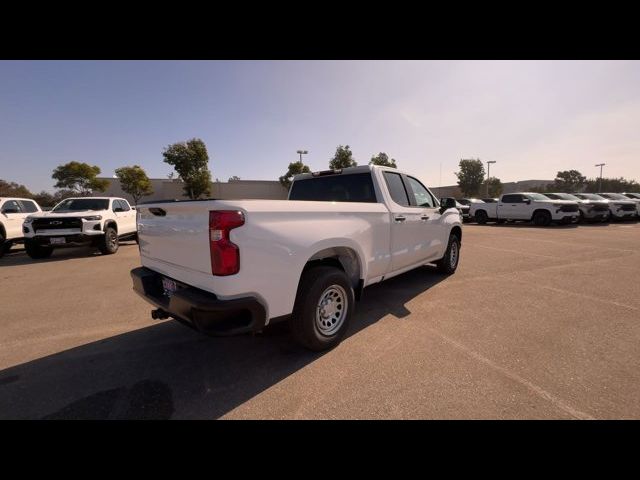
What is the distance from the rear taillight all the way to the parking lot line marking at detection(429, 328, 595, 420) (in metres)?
2.46

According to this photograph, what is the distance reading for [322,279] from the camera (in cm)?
276

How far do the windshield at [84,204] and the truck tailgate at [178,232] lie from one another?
8.28 m

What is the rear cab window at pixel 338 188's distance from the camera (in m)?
3.85

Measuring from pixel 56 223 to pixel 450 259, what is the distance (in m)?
10.4

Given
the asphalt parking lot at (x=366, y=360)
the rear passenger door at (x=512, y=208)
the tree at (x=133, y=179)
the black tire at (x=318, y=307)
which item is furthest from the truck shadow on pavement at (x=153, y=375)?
the tree at (x=133, y=179)

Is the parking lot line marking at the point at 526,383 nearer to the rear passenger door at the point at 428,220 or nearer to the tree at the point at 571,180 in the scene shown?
the rear passenger door at the point at 428,220

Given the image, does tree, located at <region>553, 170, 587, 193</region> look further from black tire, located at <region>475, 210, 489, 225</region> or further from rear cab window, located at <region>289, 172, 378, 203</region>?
rear cab window, located at <region>289, 172, 378, 203</region>

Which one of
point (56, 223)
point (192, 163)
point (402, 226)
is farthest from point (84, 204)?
point (192, 163)

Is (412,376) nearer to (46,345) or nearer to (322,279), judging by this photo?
(322,279)

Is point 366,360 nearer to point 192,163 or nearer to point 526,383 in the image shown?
point 526,383

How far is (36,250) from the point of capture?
8352 mm

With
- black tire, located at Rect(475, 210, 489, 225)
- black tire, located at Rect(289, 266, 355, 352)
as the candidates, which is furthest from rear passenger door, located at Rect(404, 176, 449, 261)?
black tire, located at Rect(475, 210, 489, 225)
